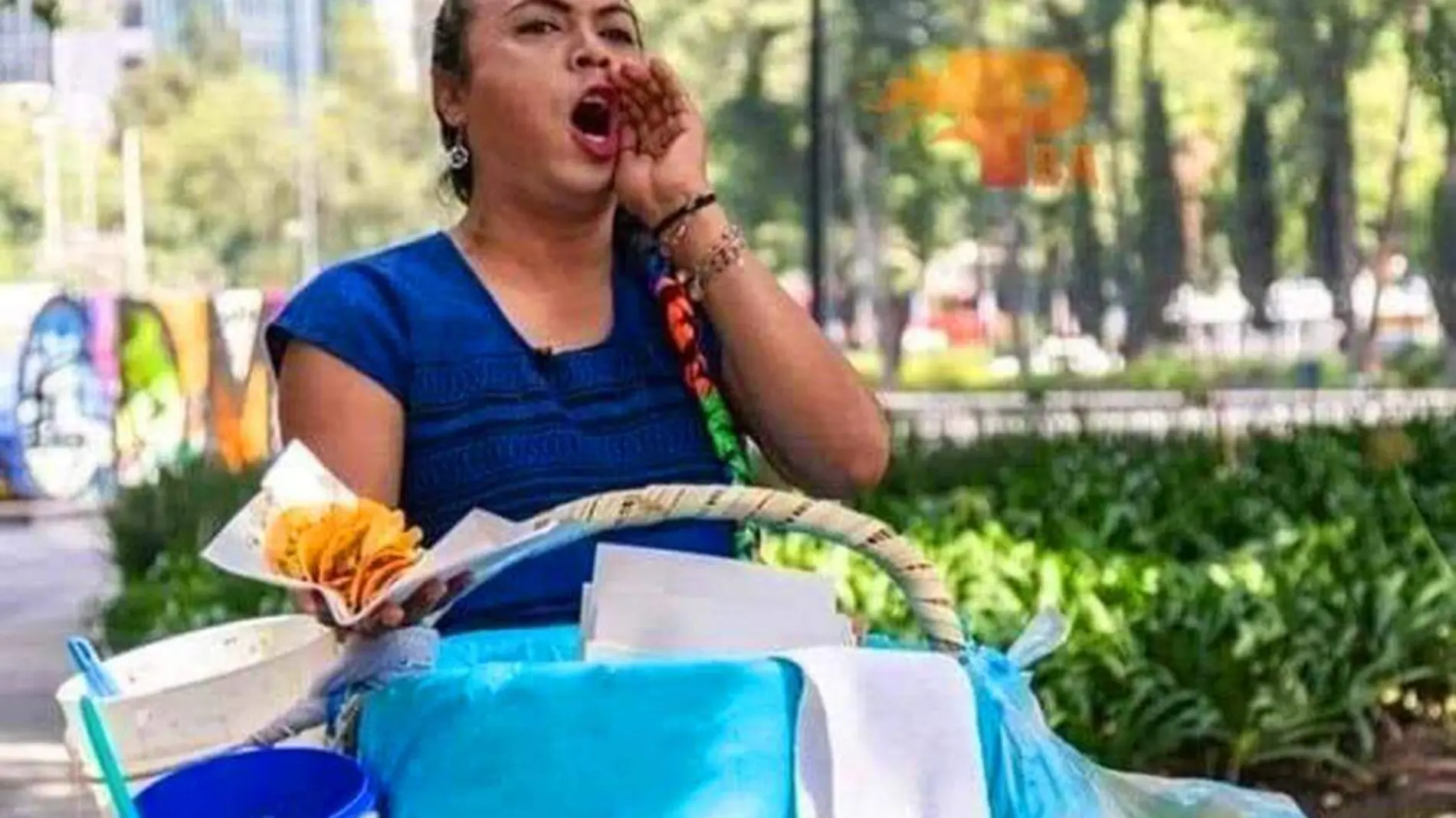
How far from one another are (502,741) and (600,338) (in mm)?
549

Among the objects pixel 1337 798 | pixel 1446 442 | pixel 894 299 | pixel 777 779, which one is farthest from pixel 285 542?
pixel 894 299

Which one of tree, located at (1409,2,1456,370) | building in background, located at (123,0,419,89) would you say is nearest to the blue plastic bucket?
tree, located at (1409,2,1456,370)

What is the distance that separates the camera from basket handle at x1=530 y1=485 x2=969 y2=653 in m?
1.69

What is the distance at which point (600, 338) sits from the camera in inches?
81.4

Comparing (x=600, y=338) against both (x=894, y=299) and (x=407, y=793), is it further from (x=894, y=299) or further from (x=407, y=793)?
(x=894, y=299)

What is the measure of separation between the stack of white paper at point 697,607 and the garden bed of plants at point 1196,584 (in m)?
2.15

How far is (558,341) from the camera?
204cm

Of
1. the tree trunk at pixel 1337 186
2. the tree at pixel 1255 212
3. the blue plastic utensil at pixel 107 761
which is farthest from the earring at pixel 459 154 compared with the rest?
the tree at pixel 1255 212

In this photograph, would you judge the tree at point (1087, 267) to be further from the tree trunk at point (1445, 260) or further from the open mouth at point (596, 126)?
the open mouth at point (596, 126)

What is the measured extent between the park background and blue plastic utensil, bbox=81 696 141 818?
12.2ft

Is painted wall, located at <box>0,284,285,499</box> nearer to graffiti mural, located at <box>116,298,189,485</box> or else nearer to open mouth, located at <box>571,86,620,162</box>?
graffiti mural, located at <box>116,298,189,485</box>

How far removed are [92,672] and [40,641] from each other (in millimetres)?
10294

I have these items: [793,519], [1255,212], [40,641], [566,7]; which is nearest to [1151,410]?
[1255,212]

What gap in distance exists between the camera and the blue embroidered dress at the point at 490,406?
1963 millimetres
